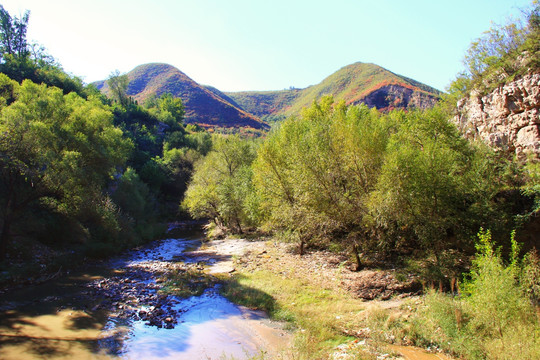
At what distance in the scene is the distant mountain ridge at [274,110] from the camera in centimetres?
9431

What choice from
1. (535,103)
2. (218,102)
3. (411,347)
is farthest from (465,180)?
(218,102)

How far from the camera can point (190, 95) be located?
145m

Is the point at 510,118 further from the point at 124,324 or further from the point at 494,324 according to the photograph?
the point at 124,324

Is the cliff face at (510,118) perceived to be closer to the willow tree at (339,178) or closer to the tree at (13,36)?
the willow tree at (339,178)

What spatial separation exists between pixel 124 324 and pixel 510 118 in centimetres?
2130

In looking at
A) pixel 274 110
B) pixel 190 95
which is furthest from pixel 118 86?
pixel 274 110

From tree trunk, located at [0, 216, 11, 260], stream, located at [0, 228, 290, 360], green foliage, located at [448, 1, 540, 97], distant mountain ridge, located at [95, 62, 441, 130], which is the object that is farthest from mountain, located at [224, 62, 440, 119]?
tree trunk, located at [0, 216, 11, 260]

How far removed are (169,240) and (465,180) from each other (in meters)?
30.8

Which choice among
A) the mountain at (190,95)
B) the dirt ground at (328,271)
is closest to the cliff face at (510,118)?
the dirt ground at (328,271)

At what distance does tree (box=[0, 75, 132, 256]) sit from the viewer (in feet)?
53.1

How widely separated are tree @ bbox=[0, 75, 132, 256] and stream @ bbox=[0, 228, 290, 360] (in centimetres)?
546

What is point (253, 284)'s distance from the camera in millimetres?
17578

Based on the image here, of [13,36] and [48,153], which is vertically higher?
[13,36]

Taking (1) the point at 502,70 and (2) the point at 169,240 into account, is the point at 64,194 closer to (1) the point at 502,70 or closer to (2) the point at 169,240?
(2) the point at 169,240
